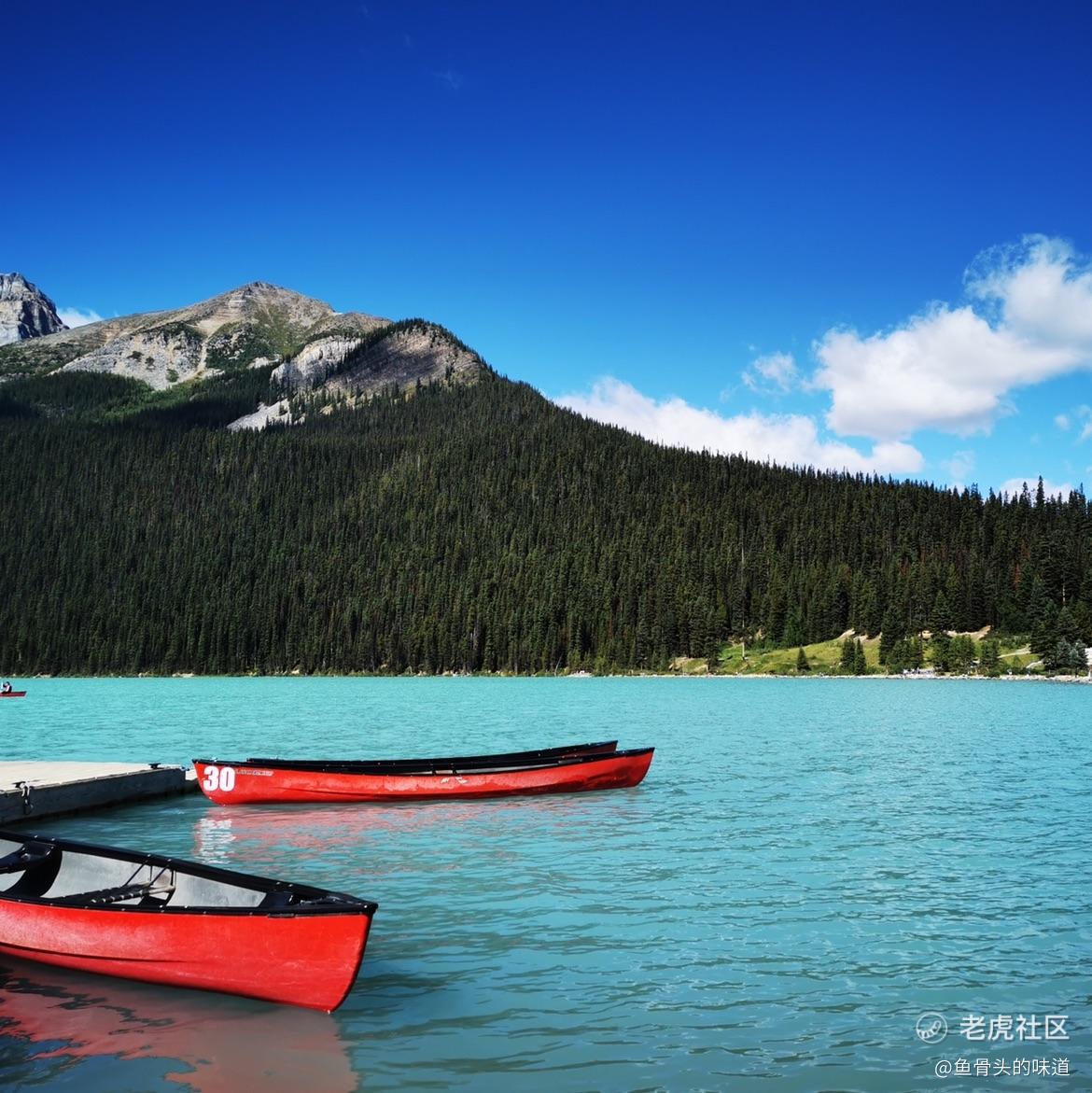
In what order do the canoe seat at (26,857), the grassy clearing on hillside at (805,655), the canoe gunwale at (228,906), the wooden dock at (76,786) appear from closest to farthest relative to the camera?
the canoe gunwale at (228,906), the canoe seat at (26,857), the wooden dock at (76,786), the grassy clearing on hillside at (805,655)

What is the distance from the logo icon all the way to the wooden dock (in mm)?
22932

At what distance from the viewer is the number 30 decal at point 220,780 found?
102 feet

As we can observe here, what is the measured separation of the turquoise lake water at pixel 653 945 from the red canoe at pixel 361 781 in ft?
2.41

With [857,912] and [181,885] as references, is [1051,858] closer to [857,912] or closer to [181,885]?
[857,912]

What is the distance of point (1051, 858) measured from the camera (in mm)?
22656

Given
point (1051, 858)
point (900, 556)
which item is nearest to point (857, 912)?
point (1051, 858)

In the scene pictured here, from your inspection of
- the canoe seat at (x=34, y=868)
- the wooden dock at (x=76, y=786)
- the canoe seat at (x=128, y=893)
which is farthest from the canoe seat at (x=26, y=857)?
the wooden dock at (x=76, y=786)

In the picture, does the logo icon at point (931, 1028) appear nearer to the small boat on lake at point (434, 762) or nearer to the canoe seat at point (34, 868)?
the canoe seat at point (34, 868)

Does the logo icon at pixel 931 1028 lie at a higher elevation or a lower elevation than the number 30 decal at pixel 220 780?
higher

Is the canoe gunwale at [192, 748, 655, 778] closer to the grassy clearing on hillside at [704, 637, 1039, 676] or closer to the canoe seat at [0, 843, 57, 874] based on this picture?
the canoe seat at [0, 843, 57, 874]

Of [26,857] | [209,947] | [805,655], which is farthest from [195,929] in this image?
[805,655]

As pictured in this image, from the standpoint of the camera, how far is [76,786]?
93.0 ft

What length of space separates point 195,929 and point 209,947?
329mm

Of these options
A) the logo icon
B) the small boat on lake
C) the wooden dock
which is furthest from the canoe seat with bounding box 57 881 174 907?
the small boat on lake
